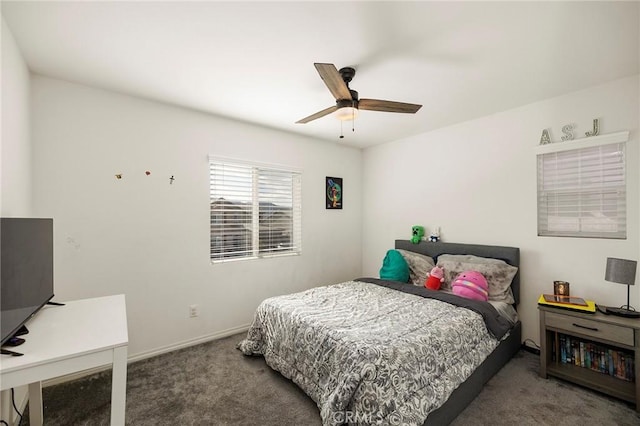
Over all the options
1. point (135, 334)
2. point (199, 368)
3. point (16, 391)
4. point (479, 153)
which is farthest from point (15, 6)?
point (479, 153)

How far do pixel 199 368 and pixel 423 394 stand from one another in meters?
1.97

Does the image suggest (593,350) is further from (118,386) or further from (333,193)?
(118,386)

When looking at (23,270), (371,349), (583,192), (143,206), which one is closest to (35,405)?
(23,270)

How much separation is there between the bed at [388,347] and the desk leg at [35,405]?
1.42 meters

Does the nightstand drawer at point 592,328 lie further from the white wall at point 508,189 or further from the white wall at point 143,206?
the white wall at point 143,206

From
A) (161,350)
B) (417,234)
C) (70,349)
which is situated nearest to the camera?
(70,349)

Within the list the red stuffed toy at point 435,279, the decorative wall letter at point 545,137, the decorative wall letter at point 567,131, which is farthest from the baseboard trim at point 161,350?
the decorative wall letter at point 567,131

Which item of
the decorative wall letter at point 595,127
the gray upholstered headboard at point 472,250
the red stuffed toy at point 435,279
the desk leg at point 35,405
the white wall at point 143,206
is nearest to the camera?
the desk leg at point 35,405

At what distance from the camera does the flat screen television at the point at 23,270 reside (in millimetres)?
1235

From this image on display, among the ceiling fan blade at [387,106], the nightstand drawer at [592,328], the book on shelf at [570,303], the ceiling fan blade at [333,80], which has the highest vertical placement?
the ceiling fan blade at [333,80]

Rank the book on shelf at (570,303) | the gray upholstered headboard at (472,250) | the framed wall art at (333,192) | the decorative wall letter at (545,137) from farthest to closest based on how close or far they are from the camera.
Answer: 1. the framed wall art at (333,192)
2. the gray upholstered headboard at (472,250)
3. the decorative wall letter at (545,137)
4. the book on shelf at (570,303)

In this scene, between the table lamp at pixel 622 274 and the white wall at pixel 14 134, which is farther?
the table lamp at pixel 622 274

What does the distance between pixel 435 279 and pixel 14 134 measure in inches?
148

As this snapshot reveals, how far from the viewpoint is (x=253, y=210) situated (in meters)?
3.53
